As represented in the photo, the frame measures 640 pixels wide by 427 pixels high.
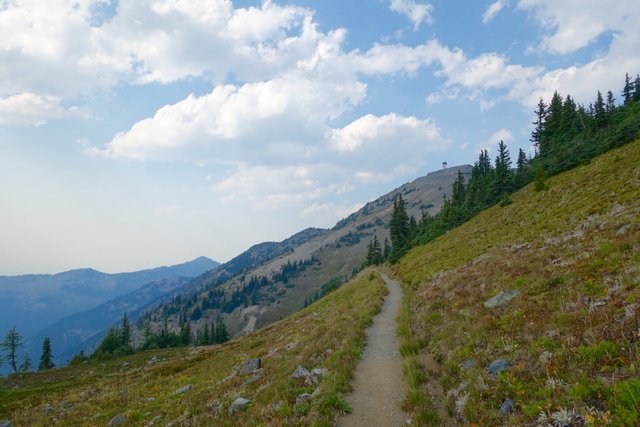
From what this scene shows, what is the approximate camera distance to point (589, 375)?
7.65 m

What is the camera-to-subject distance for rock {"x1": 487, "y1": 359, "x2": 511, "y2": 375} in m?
9.70

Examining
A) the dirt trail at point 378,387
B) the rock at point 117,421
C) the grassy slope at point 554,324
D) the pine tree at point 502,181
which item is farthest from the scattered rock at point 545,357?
the pine tree at point 502,181

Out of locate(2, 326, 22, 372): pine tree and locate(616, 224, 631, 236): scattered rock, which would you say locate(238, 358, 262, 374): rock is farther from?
locate(2, 326, 22, 372): pine tree

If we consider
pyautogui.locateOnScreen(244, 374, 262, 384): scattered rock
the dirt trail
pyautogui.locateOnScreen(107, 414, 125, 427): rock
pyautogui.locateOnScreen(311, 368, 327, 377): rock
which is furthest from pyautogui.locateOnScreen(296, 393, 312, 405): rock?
pyautogui.locateOnScreen(107, 414, 125, 427): rock

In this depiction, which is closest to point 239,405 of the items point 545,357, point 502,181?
point 545,357

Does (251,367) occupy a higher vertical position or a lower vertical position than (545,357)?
lower

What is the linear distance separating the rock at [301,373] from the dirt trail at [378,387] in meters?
2.10

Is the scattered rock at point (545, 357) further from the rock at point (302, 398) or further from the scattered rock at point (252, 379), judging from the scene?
the scattered rock at point (252, 379)

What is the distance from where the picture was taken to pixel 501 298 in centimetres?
1625

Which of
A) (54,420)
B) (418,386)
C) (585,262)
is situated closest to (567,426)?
(418,386)

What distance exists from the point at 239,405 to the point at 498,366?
8944 mm

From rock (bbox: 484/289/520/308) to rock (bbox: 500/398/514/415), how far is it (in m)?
8.65

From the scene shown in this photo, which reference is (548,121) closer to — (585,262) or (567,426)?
(585,262)

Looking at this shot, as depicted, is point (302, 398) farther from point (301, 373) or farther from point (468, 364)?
point (468, 364)
